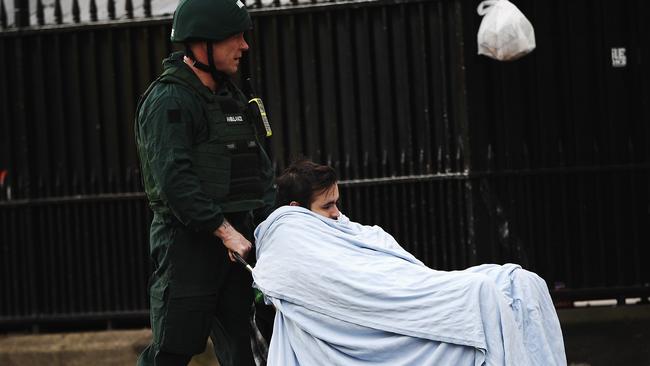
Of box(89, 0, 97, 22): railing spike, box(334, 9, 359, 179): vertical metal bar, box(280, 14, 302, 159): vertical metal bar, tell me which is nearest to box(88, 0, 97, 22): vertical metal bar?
box(89, 0, 97, 22): railing spike

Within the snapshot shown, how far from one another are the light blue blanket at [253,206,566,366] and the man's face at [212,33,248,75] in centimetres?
64

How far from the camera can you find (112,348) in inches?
309

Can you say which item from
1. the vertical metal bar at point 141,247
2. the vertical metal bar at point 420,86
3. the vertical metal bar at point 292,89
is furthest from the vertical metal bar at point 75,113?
the vertical metal bar at point 420,86

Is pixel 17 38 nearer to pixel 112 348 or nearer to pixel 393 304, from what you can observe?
pixel 112 348

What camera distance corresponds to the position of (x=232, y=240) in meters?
5.23

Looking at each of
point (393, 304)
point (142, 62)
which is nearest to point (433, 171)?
point (142, 62)

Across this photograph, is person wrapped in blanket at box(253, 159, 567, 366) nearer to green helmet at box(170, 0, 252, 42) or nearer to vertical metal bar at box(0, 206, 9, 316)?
green helmet at box(170, 0, 252, 42)

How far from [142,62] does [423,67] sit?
164 cm

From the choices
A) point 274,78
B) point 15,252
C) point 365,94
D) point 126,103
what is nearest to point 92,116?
point 126,103

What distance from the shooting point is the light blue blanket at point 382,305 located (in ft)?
15.8

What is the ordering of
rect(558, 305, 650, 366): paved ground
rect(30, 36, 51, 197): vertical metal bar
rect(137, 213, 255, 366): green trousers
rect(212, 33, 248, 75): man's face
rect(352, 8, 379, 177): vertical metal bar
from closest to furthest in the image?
rect(137, 213, 255, 366): green trousers
rect(212, 33, 248, 75): man's face
rect(558, 305, 650, 366): paved ground
rect(352, 8, 379, 177): vertical metal bar
rect(30, 36, 51, 197): vertical metal bar

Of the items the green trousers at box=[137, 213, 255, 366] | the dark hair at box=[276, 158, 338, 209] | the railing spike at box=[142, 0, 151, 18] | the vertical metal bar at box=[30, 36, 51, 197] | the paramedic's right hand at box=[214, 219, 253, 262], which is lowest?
the green trousers at box=[137, 213, 255, 366]

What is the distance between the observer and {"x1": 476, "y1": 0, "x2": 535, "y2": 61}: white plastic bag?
23.8ft

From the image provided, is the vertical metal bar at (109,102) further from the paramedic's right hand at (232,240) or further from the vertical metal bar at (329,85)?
the paramedic's right hand at (232,240)
